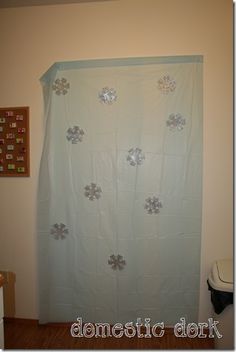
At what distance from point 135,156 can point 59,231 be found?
2.74 ft

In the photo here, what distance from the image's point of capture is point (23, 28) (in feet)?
5.95

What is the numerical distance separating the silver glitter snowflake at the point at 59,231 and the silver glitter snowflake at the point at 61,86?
1.03 m

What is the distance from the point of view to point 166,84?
166cm

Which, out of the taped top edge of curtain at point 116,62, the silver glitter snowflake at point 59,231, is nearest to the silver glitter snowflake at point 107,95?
the taped top edge of curtain at point 116,62

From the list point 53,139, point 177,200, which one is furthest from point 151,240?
point 53,139

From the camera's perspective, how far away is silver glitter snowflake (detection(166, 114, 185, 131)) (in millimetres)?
1661

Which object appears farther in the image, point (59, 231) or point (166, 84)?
point (59, 231)

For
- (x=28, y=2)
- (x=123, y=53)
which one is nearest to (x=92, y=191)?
(x=123, y=53)

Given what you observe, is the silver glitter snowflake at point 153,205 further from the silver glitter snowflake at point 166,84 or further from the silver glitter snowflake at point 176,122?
the silver glitter snowflake at point 166,84

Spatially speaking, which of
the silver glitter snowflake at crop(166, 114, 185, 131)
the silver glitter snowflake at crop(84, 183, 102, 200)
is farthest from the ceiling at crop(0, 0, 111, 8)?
the silver glitter snowflake at crop(84, 183, 102, 200)

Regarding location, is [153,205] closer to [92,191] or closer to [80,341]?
[92,191]

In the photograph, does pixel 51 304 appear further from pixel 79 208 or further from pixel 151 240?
pixel 151 240

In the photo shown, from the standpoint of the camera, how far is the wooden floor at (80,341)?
1.65 metres

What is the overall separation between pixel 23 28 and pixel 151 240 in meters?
1.95
